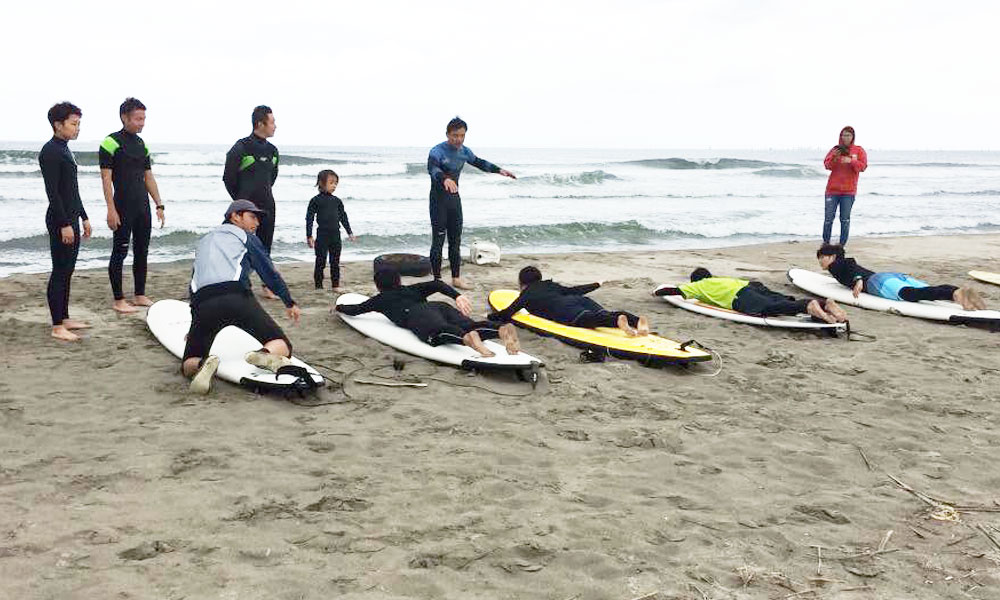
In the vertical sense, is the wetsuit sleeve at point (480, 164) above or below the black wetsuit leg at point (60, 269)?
above

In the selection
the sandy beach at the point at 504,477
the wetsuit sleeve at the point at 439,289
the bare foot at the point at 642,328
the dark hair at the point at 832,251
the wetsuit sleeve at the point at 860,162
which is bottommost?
the sandy beach at the point at 504,477

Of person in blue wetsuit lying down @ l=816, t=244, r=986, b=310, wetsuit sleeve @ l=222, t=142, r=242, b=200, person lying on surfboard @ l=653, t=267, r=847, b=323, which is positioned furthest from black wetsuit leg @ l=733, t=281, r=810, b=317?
wetsuit sleeve @ l=222, t=142, r=242, b=200

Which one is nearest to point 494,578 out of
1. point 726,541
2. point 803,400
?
point 726,541

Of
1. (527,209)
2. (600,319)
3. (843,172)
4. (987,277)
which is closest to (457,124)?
(600,319)

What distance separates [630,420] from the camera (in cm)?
496

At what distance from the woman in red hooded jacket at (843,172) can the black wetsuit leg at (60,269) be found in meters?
9.15

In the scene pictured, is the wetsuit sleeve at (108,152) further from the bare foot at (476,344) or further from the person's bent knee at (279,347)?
the bare foot at (476,344)

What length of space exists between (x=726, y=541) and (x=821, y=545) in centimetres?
41

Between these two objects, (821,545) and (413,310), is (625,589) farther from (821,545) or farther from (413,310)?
(413,310)

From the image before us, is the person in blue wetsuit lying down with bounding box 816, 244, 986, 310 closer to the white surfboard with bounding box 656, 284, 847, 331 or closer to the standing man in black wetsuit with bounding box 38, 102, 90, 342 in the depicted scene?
the white surfboard with bounding box 656, 284, 847, 331

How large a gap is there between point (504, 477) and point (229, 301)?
93.9 inches

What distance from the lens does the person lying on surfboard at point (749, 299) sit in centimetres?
728

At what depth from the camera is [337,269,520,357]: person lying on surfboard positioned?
5.99m

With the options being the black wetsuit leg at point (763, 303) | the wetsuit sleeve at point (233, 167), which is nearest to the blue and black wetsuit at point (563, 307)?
the black wetsuit leg at point (763, 303)
